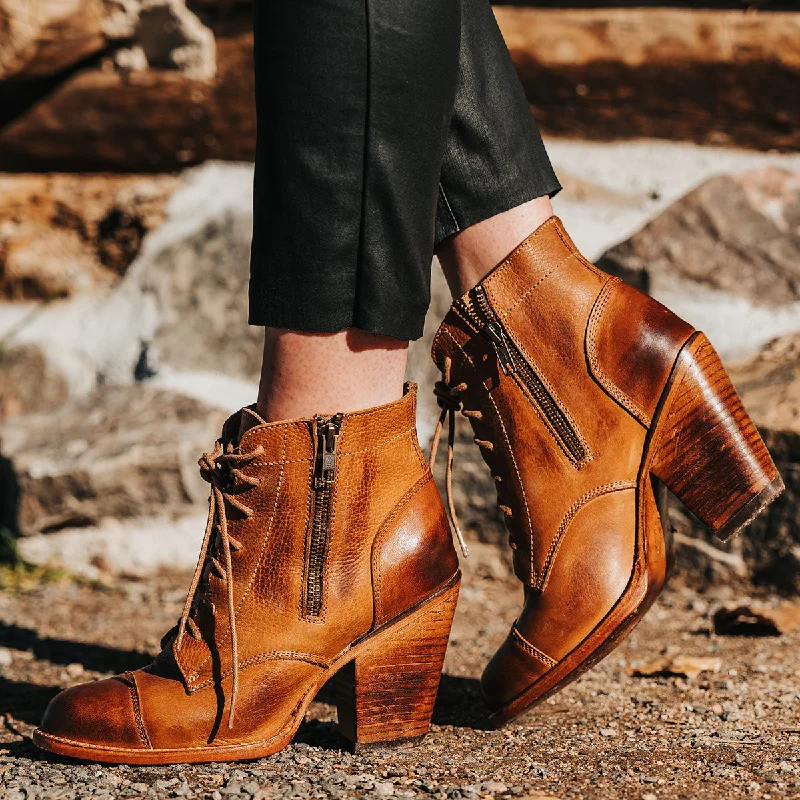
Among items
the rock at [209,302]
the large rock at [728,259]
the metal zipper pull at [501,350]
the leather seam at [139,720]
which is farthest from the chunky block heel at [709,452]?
the rock at [209,302]

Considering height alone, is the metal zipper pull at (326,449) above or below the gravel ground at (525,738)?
above

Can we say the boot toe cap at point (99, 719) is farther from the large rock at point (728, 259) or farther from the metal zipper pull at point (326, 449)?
the large rock at point (728, 259)

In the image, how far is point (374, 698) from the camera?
143 cm

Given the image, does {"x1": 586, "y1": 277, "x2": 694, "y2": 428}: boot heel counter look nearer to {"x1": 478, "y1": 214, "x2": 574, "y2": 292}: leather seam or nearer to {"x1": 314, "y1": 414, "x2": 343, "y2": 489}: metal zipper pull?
{"x1": 478, "y1": 214, "x2": 574, "y2": 292}: leather seam

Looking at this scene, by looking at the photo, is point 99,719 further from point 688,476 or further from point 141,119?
point 141,119

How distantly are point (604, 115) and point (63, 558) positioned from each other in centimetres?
197

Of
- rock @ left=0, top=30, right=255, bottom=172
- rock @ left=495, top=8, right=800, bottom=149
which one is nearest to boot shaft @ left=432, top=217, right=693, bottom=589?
rock @ left=495, top=8, right=800, bottom=149

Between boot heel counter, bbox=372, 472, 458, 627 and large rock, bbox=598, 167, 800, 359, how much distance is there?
1.27 meters

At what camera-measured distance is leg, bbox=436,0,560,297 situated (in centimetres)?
157

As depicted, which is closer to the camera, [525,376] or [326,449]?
[326,449]

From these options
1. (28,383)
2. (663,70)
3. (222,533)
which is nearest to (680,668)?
(222,533)

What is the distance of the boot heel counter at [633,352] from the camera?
1523 mm

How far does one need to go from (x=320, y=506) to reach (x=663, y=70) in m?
1.96

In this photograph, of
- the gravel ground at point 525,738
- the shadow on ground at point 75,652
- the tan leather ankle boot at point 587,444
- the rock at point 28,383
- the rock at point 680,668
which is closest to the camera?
the gravel ground at point 525,738
